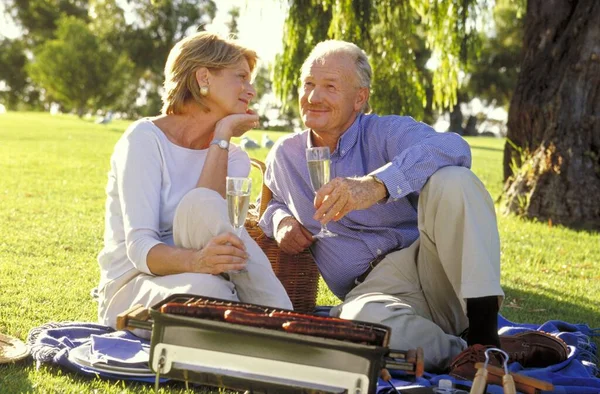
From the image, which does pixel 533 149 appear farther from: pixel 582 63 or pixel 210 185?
pixel 210 185

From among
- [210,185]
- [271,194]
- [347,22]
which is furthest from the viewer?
[347,22]

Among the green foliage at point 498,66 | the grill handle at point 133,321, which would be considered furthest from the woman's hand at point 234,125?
the green foliage at point 498,66

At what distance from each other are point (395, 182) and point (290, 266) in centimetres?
111

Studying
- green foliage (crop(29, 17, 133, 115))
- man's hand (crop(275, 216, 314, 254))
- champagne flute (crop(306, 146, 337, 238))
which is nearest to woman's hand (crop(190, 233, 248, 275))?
champagne flute (crop(306, 146, 337, 238))

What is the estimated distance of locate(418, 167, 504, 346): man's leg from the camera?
3518mm

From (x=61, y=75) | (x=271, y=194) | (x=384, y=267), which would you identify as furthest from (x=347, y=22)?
(x=61, y=75)

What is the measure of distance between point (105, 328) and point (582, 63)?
6582 mm

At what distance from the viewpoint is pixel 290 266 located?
4570 mm

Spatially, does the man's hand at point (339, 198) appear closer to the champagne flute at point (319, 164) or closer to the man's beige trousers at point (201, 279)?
the champagne flute at point (319, 164)

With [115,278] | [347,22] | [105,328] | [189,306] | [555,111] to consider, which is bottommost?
[105,328]

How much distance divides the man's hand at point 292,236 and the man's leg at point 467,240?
27.7 inches

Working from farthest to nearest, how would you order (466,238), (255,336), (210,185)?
(210,185) < (466,238) < (255,336)

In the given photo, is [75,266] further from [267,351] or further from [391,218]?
[267,351]

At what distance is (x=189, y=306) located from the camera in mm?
2527
